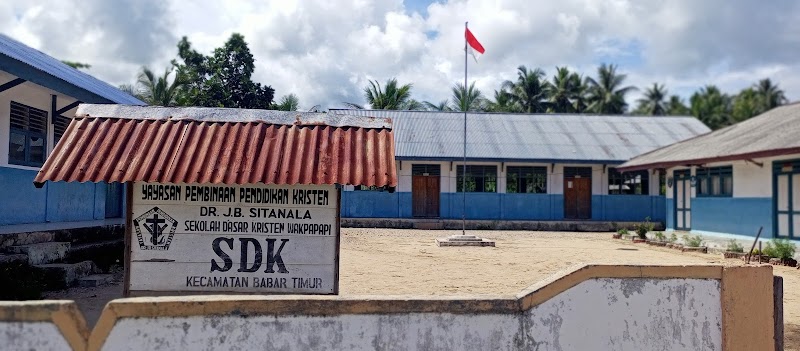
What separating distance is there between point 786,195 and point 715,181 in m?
3.22

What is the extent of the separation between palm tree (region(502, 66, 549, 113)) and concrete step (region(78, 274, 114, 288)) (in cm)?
3958

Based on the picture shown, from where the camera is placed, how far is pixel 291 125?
236 inches

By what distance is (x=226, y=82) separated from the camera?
32.4m

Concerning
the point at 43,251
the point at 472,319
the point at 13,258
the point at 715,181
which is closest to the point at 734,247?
the point at 715,181

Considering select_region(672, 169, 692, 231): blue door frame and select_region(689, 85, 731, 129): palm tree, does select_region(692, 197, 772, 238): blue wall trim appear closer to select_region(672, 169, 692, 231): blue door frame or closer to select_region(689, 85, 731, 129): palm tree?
select_region(672, 169, 692, 231): blue door frame

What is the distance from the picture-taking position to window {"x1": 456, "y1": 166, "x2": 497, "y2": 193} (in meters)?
26.3

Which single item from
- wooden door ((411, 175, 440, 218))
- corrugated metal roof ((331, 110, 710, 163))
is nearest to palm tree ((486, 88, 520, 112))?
corrugated metal roof ((331, 110, 710, 163))

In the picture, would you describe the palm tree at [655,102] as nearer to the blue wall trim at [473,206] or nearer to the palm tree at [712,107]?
the palm tree at [712,107]

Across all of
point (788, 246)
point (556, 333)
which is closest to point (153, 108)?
point (556, 333)

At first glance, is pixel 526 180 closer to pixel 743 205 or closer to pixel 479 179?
pixel 479 179

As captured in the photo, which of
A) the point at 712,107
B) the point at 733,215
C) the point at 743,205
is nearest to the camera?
the point at 743,205

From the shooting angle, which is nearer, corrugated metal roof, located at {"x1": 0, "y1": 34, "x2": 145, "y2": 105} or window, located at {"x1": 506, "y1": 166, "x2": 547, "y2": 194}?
corrugated metal roof, located at {"x1": 0, "y1": 34, "x2": 145, "y2": 105}

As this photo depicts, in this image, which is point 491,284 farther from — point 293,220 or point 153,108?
point 153,108

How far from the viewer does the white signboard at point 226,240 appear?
5641mm
